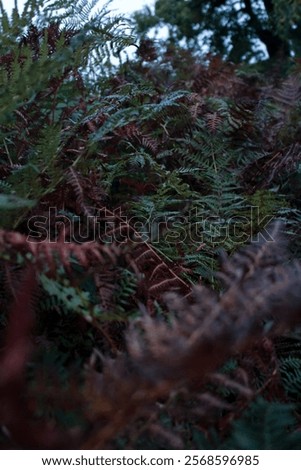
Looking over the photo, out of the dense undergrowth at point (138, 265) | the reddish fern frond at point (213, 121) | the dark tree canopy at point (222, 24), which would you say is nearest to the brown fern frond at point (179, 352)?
the dense undergrowth at point (138, 265)

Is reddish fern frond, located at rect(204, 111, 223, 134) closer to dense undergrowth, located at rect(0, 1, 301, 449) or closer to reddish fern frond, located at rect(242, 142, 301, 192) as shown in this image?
dense undergrowth, located at rect(0, 1, 301, 449)

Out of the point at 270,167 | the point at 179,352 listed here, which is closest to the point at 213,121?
the point at 270,167

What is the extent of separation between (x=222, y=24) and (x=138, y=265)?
8245 millimetres

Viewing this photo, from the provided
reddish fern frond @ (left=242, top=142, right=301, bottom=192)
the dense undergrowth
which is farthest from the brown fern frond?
→ reddish fern frond @ (left=242, top=142, right=301, bottom=192)

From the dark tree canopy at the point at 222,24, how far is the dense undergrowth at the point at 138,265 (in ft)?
20.6

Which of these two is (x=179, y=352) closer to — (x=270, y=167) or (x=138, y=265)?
(x=138, y=265)

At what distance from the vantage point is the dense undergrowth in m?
0.63

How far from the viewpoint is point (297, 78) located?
7.21 feet

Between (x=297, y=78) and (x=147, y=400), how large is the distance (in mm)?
1865

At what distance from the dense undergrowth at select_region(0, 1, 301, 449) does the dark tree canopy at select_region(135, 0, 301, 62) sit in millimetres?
6268

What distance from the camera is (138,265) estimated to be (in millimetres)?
1122
